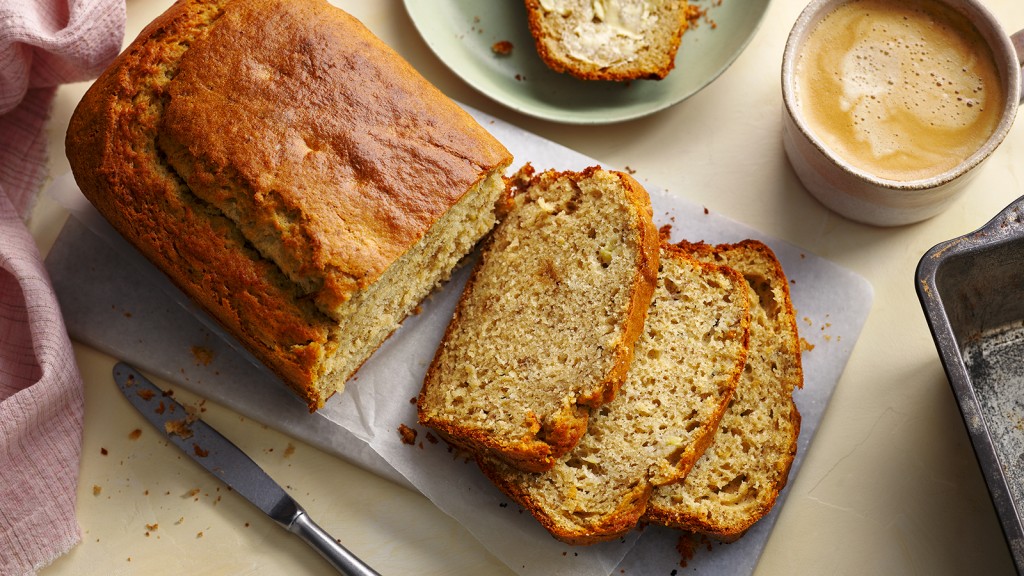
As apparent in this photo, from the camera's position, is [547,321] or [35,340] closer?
[547,321]

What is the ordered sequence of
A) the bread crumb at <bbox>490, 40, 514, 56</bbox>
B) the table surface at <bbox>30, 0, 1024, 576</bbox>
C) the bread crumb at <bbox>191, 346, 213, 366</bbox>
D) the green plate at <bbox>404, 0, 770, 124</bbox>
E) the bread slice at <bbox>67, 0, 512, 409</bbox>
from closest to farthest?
1. the bread slice at <bbox>67, 0, 512, 409</bbox>
2. the table surface at <bbox>30, 0, 1024, 576</bbox>
3. the bread crumb at <bbox>191, 346, 213, 366</bbox>
4. the green plate at <bbox>404, 0, 770, 124</bbox>
5. the bread crumb at <bbox>490, 40, 514, 56</bbox>

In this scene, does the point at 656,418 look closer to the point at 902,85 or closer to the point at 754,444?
the point at 754,444

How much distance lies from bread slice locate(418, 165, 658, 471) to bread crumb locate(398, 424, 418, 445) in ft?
0.42

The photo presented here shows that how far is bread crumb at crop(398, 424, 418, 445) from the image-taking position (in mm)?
3148

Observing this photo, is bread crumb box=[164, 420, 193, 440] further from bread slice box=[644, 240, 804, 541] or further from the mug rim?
the mug rim

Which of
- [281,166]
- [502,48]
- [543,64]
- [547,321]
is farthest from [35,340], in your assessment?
[543,64]

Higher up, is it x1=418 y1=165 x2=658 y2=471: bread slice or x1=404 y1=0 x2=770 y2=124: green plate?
x1=404 y1=0 x2=770 y2=124: green plate

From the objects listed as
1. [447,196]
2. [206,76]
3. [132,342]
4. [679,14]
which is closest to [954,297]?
[679,14]

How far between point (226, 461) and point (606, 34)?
2.18 metres

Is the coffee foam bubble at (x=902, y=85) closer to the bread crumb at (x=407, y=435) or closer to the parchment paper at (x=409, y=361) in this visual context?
the parchment paper at (x=409, y=361)

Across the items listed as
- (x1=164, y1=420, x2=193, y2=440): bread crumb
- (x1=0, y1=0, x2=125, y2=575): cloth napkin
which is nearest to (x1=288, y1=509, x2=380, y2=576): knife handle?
(x1=164, y1=420, x2=193, y2=440): bread crumb

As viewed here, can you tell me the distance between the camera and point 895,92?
3.09 meters

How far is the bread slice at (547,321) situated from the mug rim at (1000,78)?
63 cm

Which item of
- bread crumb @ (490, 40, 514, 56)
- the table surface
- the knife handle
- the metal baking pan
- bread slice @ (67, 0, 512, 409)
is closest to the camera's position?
the metal baking pan
